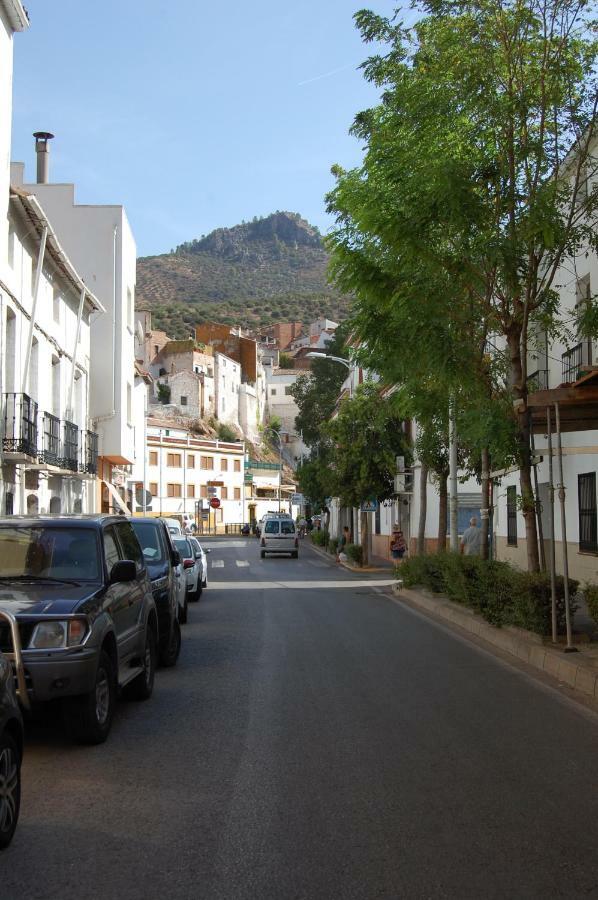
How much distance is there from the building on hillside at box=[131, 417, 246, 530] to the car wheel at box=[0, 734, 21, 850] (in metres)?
74.9

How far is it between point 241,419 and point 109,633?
112m

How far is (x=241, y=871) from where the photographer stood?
473 cm

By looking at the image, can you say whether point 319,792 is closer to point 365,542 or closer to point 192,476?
point 365,542

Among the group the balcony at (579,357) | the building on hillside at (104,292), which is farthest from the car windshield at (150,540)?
the building on hillside at (104,292)

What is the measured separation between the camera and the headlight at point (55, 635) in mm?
7156

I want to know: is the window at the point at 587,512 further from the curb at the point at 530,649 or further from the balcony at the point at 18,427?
the balcony at the point at 18,427

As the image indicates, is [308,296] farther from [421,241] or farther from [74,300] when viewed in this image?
[421,241]

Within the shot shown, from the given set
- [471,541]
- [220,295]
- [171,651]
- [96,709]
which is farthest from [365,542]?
[220,295]

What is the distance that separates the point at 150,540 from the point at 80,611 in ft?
22.2

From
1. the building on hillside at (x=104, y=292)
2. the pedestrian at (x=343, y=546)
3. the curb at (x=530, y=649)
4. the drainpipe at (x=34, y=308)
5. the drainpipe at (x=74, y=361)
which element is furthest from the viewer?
the pedestrian at (x=343, y=546)

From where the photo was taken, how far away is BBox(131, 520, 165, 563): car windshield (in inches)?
535

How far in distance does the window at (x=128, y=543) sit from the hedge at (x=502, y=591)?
5196 millimetres

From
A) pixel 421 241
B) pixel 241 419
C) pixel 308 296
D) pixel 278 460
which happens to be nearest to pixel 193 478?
pixel 241 419

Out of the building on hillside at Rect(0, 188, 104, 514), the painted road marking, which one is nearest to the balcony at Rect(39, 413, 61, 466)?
the building on hillside at Rect(0, 188, 104, 514)
